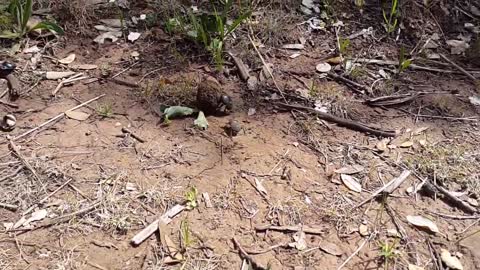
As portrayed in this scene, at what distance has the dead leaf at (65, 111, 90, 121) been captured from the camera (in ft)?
6.24

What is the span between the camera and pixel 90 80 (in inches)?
81.9

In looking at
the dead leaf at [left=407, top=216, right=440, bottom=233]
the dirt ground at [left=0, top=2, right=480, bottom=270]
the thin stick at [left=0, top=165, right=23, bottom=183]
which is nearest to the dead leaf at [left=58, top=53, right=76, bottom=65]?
the dirt ground at [left=0, top=2, right=480, bottom=270]

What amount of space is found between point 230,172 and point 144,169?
11.0 inches

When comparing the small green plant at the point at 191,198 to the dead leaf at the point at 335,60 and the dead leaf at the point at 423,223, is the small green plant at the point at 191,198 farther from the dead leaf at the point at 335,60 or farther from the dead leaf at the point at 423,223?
the dead leaf at the point at 335,60

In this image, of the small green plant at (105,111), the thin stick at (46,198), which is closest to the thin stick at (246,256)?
the thin stick at (46,198)

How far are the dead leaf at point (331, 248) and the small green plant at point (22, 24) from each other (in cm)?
139

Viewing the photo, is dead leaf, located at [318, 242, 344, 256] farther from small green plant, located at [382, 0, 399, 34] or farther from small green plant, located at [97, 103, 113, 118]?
small green plant, located at [382, 0, 399, 34]

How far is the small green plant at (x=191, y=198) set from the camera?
1.62m

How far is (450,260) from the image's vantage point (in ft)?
4.95

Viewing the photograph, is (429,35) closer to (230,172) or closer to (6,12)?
(230,172)

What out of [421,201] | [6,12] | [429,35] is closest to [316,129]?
[421,201]

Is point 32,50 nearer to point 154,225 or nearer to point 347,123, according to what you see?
point 154,225

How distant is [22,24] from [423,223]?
1732 millimetres

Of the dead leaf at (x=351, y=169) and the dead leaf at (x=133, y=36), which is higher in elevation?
the dead leaf at (x=133, y=36)
